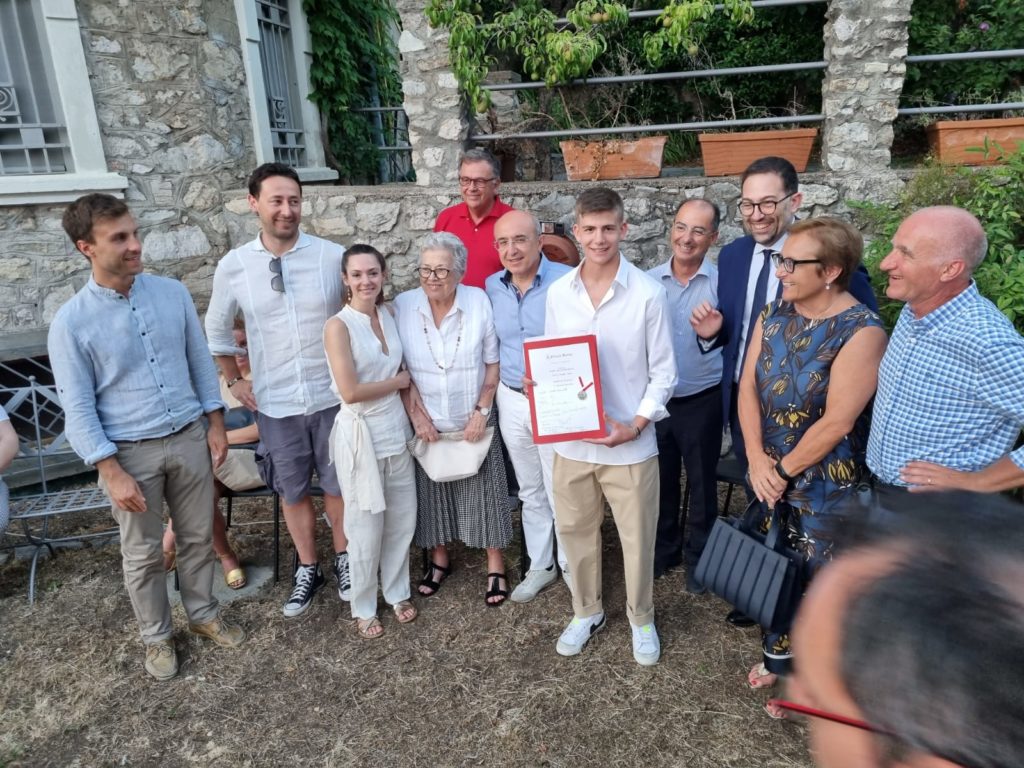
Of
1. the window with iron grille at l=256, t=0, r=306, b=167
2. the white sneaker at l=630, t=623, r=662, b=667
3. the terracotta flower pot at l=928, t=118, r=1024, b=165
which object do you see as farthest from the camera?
the window with iron grille at l=256, t=0, r=306, b=167

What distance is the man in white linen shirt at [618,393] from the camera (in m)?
2.78

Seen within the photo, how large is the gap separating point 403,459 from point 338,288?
0.92 metres

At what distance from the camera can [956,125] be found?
4.22 m

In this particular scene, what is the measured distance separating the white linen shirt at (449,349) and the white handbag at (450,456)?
0.29 ft

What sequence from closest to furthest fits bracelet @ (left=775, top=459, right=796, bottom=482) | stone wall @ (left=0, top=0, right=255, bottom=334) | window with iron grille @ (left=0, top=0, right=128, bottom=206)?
bracelet @ (left=775, top=459, right=796, bottom=482)
window with iron grille @ (left=0, top=0, right=128, bottom=206)
stone wall @ (left=0, top=0, right=255, bottom=334)

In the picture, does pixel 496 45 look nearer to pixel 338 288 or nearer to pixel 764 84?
pixel 338 288

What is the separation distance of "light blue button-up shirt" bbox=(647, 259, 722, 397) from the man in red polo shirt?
0.96 metres

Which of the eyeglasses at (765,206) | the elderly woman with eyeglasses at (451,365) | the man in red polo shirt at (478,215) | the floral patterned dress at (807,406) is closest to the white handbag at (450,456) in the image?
the elderly woman with eyeglasses at (451,365)

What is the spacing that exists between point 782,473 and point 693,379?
874 mm

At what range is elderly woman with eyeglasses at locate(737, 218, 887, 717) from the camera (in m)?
2.34

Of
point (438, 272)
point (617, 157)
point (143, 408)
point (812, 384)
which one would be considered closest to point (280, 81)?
point (617, 157)

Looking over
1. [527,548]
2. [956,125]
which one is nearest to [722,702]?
[527,548]

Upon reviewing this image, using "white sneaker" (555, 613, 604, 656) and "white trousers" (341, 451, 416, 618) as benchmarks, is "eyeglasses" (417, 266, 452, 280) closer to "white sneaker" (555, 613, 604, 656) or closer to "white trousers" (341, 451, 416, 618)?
"white trousers" (341, 451, 416, 618)

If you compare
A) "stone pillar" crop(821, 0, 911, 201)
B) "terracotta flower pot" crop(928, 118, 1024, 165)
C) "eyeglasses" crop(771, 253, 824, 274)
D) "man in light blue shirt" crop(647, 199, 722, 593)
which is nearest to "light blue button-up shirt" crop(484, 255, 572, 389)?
"man in light blue shirt" crop(647, 199, 722, 593)
